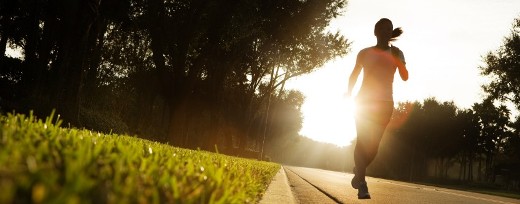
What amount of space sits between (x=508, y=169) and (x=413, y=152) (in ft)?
53.9

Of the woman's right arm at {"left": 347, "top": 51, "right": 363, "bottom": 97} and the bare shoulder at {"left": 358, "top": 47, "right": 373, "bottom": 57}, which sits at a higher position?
the bare shoulder at {"left": 358, "top": 47, "right": 373, "bottom": 57}

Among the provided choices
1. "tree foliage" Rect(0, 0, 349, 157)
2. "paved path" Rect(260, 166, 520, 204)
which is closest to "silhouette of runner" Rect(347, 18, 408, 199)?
"paved path" Rect(260, 166, 520, 204)

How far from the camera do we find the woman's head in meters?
5.95

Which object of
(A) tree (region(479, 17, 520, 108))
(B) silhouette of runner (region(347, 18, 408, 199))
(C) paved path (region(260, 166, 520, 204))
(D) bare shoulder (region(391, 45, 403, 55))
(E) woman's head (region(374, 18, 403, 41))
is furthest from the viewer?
(A) tree (region(479, 17, 520, 108))

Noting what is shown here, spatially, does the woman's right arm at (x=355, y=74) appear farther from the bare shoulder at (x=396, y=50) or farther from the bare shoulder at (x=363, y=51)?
the bare shoulder at (x=396, y=50)

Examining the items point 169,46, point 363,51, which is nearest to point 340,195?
point 363,51

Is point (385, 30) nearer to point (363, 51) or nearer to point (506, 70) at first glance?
point (363, 51)

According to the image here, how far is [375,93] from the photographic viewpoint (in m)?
5.81

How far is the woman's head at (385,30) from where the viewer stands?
5945 millimetres

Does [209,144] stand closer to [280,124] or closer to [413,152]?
[280,124]

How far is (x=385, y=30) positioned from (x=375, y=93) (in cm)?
86

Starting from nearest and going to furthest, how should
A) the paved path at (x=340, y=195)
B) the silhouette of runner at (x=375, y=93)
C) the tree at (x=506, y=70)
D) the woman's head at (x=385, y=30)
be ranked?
1. the paved path at (x=340, y=195)
2. the silhouette of runner at (x=375, y=93)
3. the woman's head at (x=385, y=30)
4. the tree at (x=506, y=70)

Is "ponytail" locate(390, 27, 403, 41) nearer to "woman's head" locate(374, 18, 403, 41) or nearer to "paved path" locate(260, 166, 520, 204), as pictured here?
"woman's head" locate(374, 18, 403, 41)

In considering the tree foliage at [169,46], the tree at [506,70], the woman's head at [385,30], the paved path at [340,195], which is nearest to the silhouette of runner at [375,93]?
the woman's head at [385,30]
